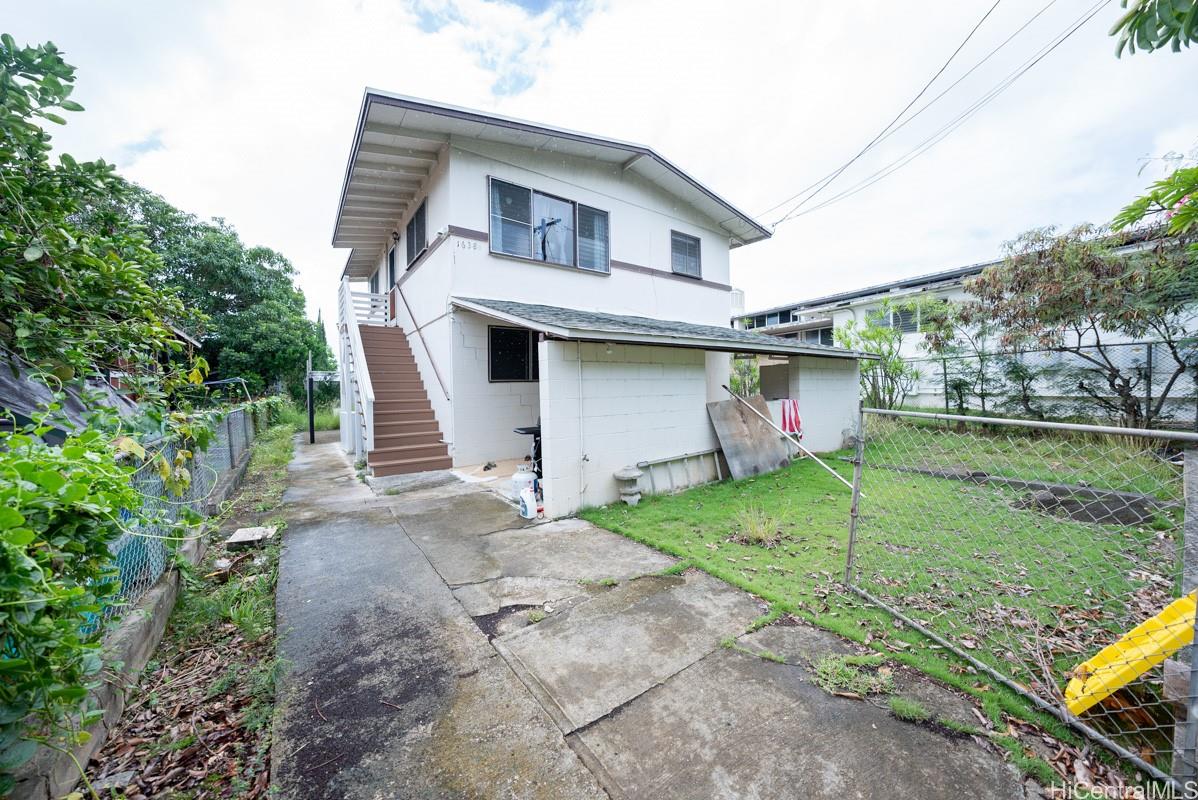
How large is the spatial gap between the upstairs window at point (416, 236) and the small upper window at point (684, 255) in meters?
5.70

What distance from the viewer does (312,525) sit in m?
4.99

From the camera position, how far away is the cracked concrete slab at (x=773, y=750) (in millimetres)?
1712

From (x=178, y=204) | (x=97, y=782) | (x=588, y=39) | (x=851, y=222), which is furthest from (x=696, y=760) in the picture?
(x=178, y=204)

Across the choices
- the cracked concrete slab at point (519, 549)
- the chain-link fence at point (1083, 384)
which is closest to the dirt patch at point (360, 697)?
the cracked concrete slab at point (519, 549)

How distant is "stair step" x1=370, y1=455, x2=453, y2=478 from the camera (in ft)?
23.1

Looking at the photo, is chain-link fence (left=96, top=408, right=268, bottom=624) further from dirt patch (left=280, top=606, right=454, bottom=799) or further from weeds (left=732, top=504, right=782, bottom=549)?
weeds (left=732, top=504, right=782, bottom=549)

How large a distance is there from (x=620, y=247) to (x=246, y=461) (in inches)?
343

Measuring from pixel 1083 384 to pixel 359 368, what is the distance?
14.8 meters

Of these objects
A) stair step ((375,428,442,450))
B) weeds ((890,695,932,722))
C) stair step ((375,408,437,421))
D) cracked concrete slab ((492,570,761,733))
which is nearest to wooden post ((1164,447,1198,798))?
weeds ((890,695,932,722))

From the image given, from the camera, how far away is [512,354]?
27.3ft

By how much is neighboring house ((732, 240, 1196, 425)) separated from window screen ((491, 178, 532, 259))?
630 cm

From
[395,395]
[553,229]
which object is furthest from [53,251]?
[553,229]

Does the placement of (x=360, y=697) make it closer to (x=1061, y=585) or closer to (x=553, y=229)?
(x=1061, y=585)

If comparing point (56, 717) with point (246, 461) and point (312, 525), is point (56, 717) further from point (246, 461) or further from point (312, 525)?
point (246, 461)
